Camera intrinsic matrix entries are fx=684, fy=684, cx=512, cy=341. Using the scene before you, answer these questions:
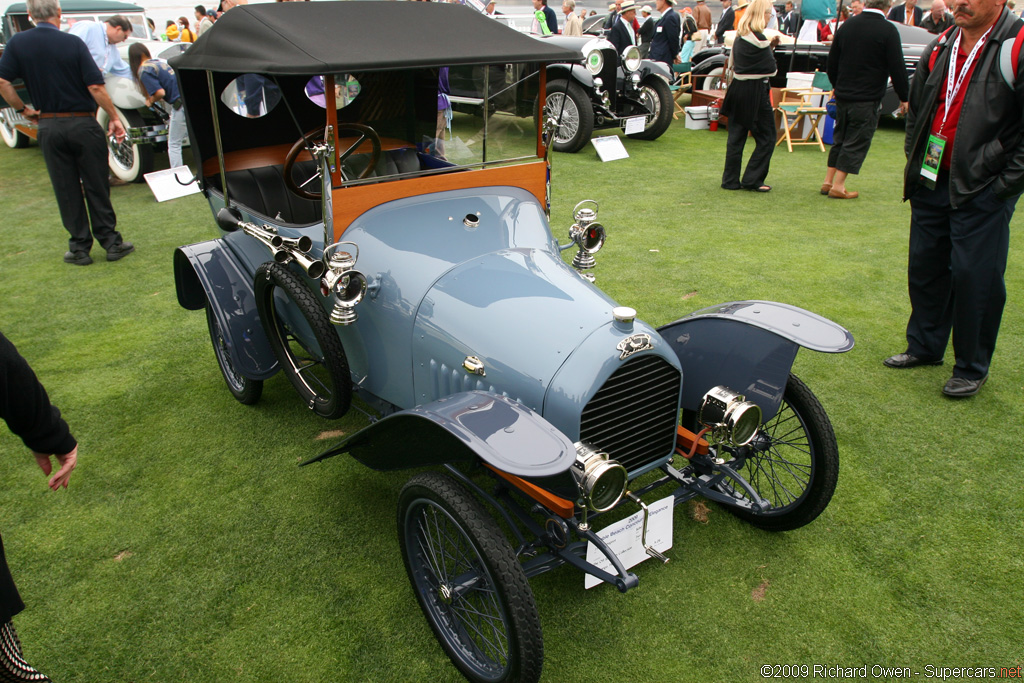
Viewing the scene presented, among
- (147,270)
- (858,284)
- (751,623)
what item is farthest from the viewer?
(147,270)

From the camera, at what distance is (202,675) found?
7.26 feet

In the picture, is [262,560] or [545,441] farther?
[262,560]

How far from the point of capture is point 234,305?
3.44 meters

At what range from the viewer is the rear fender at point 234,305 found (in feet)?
11.1

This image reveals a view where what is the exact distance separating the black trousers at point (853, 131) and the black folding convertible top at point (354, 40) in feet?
16.3

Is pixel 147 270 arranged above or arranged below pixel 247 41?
below

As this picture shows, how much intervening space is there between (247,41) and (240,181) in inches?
44.3

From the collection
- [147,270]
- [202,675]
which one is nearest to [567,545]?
[202,675]

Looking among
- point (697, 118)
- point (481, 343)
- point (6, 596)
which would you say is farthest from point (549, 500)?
point (697, 118)

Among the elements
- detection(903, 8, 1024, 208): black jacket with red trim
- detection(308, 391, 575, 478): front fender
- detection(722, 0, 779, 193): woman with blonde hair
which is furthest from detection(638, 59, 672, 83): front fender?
detection(308, 391, 575, 478): front fender

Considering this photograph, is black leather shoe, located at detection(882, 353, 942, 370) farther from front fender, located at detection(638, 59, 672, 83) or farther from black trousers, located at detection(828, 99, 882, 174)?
front fender, located at detection(638, 59, 672, 83)

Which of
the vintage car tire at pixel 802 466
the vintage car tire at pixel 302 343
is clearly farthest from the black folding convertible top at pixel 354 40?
the vintage car tire at pixel 802 466

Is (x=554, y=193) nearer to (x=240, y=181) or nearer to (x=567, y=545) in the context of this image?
(x=240, y=181)

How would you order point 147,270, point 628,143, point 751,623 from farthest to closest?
point 628,143, point 147,270, point 751,623
